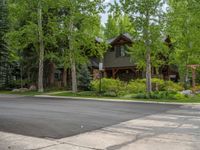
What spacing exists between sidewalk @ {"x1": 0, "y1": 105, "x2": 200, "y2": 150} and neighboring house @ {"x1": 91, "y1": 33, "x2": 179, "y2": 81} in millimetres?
25936

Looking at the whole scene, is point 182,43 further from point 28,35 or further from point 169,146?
point 169,146

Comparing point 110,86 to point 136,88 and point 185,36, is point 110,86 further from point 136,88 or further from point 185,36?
point 185,36

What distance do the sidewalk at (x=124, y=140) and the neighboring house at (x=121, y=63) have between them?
25.9 m

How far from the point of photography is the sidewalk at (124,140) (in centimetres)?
773

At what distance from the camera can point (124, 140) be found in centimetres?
855

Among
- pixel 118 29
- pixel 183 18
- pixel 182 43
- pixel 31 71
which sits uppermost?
pixel 118 29

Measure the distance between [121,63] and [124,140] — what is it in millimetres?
29224

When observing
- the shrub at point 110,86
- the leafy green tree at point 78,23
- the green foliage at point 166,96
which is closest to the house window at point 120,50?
the leafy green tree at point 78,23

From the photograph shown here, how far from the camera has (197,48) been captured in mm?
30375

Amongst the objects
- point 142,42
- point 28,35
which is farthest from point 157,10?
point 28,35

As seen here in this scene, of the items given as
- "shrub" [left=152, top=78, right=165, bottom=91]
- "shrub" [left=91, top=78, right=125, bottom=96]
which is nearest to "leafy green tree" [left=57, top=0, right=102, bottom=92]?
"shrub" [left=91, top=78, right=125, bottom=96]

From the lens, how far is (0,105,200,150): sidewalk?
7734mm

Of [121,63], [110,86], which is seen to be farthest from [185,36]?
[110,86]

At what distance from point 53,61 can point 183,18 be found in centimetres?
1329
